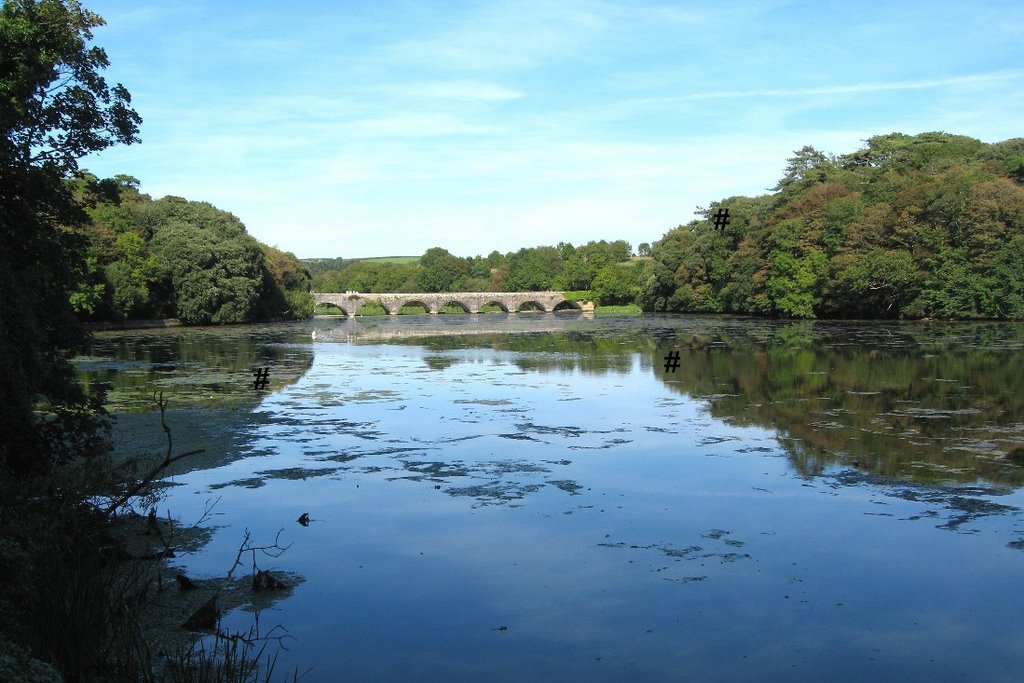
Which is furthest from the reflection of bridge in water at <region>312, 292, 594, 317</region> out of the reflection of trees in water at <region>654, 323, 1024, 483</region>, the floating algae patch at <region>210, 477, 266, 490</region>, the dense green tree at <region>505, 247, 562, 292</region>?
the floating algae patch at <region>210, 477, 266, 490</region>

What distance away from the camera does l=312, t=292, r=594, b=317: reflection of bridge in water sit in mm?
118750

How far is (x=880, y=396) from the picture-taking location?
2528 cm

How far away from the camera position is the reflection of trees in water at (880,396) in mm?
17031

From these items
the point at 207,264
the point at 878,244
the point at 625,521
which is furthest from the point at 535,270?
the point at 625,521

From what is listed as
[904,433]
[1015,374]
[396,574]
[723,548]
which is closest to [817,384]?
[1015,374]

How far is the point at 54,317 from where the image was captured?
46.5 feet

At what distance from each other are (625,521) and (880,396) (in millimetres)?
14858

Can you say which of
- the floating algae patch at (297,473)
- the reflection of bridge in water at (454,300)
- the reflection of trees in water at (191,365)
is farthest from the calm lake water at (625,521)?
the reflection of bridge in water at (454,300)

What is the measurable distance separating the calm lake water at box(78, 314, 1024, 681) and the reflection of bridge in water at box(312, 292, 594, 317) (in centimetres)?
8965

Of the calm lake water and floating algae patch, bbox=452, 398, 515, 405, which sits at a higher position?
floating algae patch, bbox=452, 398, 515, 405

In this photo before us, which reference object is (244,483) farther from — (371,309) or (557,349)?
(371,309)

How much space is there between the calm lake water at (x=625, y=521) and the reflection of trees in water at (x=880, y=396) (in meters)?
0.14

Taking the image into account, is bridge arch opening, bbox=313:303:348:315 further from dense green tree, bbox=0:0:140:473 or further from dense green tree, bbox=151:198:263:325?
dense green tree, bbox=0:0:140:473

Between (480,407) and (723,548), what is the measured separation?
13.9 m
